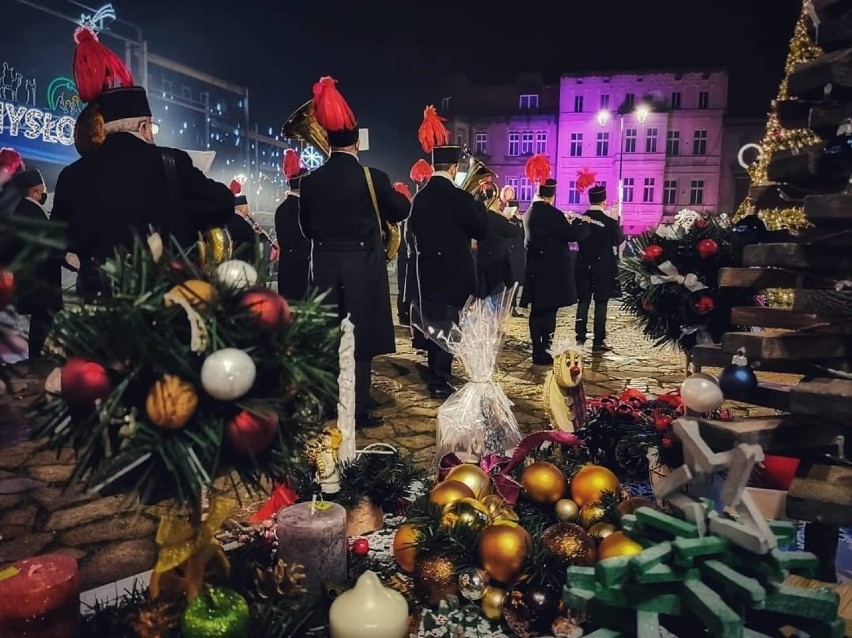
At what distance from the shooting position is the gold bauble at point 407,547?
255 cm

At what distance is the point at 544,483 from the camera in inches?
112

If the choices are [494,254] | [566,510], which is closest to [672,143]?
[494,254]

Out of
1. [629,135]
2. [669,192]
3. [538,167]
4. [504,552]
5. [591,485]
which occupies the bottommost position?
[504,552]

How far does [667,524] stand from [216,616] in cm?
121

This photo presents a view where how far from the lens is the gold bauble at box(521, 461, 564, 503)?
2828mm

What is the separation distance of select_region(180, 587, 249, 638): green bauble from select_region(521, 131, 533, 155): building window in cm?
3875

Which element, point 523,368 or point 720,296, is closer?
point 720,296

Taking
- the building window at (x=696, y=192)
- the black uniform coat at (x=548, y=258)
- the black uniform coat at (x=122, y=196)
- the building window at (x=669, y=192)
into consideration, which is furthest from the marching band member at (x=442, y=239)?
the building window at (x=696, y=192)

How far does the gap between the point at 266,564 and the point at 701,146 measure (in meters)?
38.0

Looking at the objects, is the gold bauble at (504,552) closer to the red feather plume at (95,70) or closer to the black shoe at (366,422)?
the red feather plume at (95,70)

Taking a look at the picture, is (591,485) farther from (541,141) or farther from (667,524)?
(541,141)

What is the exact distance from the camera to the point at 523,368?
7.54 m

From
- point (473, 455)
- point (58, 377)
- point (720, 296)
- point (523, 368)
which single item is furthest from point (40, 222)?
point (523, 368)

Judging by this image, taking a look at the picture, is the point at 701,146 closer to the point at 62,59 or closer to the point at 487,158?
the point at 487,158
